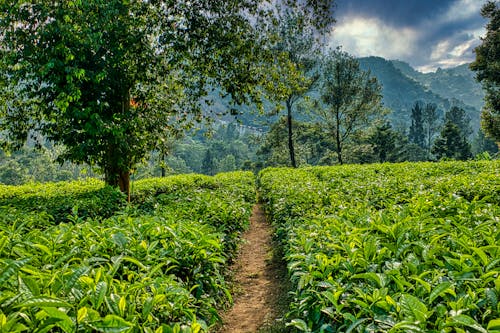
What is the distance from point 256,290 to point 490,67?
82.8ft

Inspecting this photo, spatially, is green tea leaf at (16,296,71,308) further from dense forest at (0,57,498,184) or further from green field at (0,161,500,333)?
dense forest at (0,57,498,184)

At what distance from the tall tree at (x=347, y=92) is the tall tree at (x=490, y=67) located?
8536 millimetres

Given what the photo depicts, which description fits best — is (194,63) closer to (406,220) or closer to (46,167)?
(406,220)

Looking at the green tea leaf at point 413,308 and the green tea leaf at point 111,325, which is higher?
the green tea leaf at point 111,325

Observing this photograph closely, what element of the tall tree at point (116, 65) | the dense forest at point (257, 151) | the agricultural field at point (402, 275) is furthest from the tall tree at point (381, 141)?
the agricultural field at point (402, 275)

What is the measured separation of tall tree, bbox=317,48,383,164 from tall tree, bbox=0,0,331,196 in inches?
876

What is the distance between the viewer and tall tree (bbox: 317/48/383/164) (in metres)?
29.4

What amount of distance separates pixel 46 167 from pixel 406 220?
76.7 meters

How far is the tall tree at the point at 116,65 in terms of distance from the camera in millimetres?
6762

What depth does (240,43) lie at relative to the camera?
820 centimetres

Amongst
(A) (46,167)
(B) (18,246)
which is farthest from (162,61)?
(A) (46,167)

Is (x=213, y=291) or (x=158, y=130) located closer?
(x=213, y=291)

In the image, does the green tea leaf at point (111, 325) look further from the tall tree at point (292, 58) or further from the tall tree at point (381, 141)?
the tall tree at point (381, 141)

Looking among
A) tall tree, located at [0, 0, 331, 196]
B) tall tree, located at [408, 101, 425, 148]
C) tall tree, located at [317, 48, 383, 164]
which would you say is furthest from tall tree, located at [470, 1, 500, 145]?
tall tree, located at [408, 101, 425, 148]
